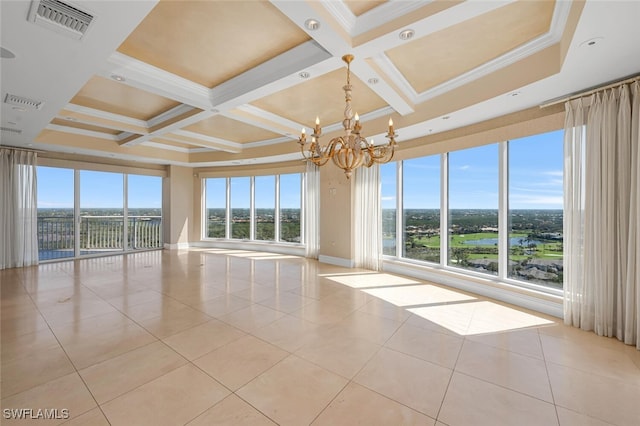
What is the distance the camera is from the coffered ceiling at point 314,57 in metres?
2.02

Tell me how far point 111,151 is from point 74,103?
95.5 inches

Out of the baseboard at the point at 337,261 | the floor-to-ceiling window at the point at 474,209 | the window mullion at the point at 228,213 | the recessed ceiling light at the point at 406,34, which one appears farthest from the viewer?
the window mullion at the point at 228,213

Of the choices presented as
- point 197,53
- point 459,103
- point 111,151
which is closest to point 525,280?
point 459,103

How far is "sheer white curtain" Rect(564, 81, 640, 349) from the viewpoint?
2.66 meters

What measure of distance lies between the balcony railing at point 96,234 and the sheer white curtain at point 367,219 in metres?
6.79

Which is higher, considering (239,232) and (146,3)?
(146,3)

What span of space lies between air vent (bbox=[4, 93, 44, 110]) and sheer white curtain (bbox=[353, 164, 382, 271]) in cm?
538

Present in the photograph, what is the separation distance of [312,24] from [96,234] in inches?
334

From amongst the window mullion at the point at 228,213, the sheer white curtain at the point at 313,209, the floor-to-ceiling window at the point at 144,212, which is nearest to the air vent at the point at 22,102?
the floor-to-ceiling window at the point at 144,212

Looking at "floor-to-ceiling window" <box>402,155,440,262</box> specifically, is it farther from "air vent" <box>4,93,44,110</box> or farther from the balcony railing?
the balcony railing

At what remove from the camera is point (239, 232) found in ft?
29.7

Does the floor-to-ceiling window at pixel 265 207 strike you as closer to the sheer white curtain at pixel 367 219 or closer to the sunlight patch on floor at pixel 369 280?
the sheer white curtain at pixel 367 219

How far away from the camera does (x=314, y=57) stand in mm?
2682

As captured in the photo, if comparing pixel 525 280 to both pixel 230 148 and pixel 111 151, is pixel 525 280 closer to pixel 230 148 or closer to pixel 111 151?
pixel 230 148
